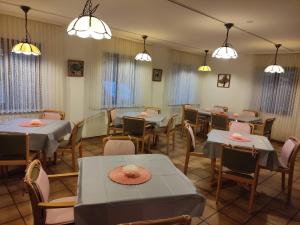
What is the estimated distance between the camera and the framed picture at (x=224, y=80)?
22.8 ft

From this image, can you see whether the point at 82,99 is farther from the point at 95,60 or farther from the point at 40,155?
the point at 40,155

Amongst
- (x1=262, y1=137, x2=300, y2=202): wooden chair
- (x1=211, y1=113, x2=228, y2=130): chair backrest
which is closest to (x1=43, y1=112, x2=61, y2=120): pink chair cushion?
(x1=211, y1=113, x2=228, y2=130): chair backrest

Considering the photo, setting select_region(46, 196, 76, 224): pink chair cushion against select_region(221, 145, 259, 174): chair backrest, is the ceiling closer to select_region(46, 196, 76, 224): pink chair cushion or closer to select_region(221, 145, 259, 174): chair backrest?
select_region(221, 145, 259, 174): chair backrest

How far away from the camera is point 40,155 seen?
3059 millimetres

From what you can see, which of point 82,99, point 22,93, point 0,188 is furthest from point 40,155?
point 82,99

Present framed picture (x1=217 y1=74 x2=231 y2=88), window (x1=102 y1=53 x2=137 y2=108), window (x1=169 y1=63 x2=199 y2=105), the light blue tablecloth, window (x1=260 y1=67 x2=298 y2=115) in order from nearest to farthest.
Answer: the light blue tablecloth
window (x1=102 y1=53 x2=137 y2=108)
window (x1=260 y1=67 x2=298 y2=115)
window (x1=169 y1=63 x2=199 y2=105)
framed picture (x1=217 y1=74 x2=231 y2=88)

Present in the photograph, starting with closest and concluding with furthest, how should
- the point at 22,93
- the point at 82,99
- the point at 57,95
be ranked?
1. the point at 22,93
2. the point at 57,95
3. the point at 82,99

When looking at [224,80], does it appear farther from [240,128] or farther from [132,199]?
[132,199]

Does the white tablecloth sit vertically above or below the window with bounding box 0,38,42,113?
below

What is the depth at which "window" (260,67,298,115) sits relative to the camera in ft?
18.3

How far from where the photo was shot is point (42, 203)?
1.48m

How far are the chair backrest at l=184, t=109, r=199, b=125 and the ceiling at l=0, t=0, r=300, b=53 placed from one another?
76.0 inches

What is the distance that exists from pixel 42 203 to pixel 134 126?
8.37ft

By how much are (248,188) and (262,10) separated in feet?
7.85
